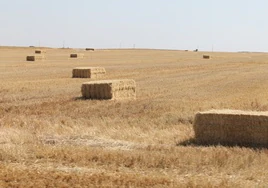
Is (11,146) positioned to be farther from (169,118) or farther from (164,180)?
(169,118)

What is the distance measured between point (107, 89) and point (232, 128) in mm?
9375

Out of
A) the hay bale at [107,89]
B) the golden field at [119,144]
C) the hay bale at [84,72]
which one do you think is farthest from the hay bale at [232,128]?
the hay bale at [84,72]

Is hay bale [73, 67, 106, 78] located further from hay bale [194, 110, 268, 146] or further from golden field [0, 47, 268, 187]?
hay bale [194, 110, 268, 146]

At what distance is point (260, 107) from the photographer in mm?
18016

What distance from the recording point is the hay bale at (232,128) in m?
12.2

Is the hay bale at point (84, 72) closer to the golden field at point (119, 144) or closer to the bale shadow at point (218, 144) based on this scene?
the golden field at point (119, 144)

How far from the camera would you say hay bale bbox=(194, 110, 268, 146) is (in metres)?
12.2

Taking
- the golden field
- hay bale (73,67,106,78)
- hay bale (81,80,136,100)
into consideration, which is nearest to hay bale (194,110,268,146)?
the golden field

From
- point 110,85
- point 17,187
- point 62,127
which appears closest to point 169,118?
point 62,127

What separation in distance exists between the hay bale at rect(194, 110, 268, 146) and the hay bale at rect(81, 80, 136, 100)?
857 cm

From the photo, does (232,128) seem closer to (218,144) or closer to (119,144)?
(218,144)

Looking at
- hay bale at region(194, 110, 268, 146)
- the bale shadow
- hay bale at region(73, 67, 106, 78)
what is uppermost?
hay bale at region(194, 110, 268, 146)

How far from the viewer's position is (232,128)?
12.5 m

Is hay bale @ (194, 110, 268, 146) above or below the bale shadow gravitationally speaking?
above
